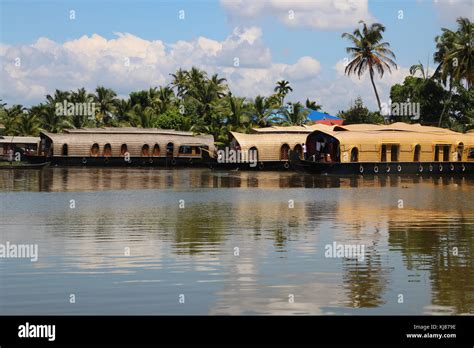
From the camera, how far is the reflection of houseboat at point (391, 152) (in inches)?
1775

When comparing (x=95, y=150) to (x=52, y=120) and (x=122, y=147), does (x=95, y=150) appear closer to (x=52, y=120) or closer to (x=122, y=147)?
(x=122, y=147)

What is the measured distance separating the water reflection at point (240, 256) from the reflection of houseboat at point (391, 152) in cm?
1767

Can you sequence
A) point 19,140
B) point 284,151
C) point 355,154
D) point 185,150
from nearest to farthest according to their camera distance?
point 355,154 < point 284,151 < point 185,150 < point 19,140

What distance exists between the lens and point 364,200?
27.0m

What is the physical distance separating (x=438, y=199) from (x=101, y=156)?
3865 cm

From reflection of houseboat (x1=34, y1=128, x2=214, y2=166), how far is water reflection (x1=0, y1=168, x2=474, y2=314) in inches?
1340

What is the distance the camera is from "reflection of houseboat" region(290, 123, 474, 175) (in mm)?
45094

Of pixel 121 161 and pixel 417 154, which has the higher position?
pixel 417 154

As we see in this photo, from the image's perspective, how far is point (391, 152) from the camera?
152 ft

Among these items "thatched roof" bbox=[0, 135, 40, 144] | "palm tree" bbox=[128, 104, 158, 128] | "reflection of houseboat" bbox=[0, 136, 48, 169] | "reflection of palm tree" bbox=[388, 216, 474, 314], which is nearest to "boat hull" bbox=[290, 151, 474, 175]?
"reflection of palm tree" bbox=[388, 216, 474, 314]

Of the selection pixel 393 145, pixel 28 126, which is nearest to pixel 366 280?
pixel 393 145

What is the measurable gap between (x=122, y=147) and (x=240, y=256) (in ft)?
162

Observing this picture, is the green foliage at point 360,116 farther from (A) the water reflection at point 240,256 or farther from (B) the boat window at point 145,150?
(A) the water reflection at point 240,256

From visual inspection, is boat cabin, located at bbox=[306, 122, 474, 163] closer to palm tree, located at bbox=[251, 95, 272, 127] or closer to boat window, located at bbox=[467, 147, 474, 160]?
boat window, located at bbox=[467, 147, 474, 160]
